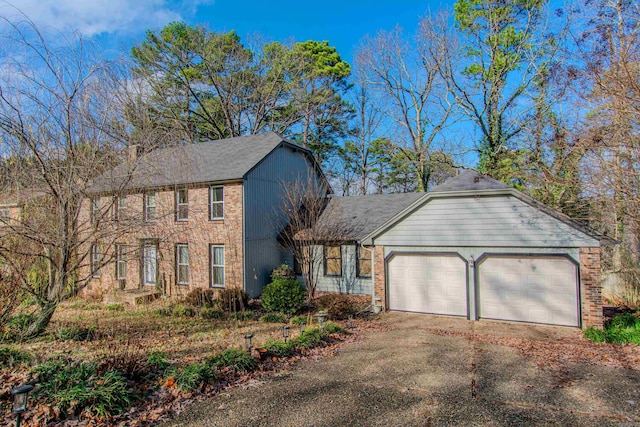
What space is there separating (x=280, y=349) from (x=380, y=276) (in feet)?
18.9

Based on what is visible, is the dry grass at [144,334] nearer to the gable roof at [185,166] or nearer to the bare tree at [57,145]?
the bare tree at [57,145]

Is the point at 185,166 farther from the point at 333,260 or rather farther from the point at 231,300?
the point at 333,260

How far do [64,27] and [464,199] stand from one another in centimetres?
1093

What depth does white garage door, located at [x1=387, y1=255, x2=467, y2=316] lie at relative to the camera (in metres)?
11.2

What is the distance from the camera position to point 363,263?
1509cm

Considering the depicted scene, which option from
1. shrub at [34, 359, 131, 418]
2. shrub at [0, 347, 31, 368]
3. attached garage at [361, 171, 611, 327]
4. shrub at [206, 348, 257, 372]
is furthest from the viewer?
attached garage at [361, 171, 611, 327]

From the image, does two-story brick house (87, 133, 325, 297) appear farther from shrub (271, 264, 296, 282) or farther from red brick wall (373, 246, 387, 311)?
red brick wall (373, 246, 387, 311)

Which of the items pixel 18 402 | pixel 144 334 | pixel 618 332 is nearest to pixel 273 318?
pixel 144 334

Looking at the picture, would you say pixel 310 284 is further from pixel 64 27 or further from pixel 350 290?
pixel 64 27

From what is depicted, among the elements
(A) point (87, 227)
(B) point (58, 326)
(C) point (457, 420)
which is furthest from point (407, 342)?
(B) point (58, 326)

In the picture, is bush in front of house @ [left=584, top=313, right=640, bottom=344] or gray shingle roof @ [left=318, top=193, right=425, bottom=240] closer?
bush in front of house @ [left=584, top=313, right=640, bottom=344]

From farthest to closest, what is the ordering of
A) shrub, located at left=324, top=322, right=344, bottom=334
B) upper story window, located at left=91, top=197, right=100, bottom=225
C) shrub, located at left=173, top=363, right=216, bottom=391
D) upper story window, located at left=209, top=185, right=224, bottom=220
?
upper story window, located at left=209, top=185, right=224, bottom=220 < shrub, located at left=324, top=322, right=344, bottom=334 < upper story window, located at left=91, top=197, right=100, bottom=225 < shrub, located at left=173, top=363, right=216, bottom=391

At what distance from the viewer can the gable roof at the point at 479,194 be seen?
9664 millimetres

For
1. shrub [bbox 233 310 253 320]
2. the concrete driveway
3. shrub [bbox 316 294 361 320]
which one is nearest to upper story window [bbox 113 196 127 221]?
the concrete driveway
